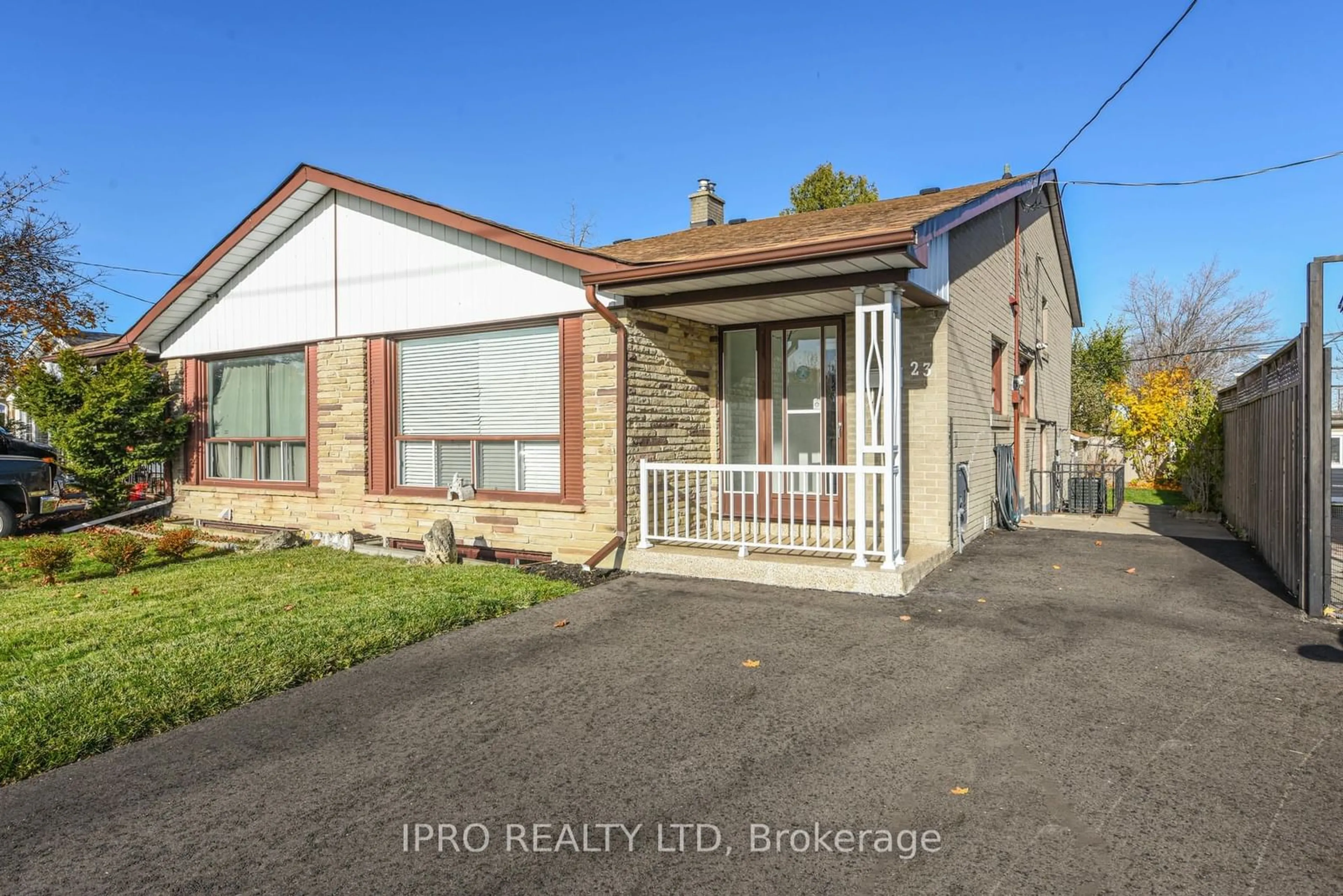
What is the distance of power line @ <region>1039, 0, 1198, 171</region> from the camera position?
783cm

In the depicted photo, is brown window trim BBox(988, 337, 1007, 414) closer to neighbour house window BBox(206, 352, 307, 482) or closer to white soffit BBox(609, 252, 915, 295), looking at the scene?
white soffit BBox(609, 252, 915, 295)

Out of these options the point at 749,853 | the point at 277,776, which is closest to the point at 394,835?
the point at 277,776

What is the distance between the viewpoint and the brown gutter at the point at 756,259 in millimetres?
6113

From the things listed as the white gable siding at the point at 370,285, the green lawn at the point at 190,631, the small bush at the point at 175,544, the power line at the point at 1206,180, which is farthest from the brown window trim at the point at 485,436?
the power line at the point at 1206,180

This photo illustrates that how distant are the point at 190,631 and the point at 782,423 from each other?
6163 millimetres

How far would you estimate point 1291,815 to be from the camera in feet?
9.49

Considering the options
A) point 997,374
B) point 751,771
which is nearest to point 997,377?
point 997,374

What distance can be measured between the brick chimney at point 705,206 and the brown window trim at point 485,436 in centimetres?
661

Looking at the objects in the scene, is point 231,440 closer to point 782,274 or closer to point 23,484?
point 23,484

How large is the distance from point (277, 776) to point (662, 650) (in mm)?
2454

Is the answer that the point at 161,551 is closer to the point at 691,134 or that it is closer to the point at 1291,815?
the point at 1291,815

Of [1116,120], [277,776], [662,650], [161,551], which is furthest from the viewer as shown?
[1116,120]

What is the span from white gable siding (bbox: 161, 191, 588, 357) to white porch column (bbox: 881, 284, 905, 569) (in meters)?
3.13

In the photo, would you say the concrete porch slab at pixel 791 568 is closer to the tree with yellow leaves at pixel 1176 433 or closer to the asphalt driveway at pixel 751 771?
the asphalt driveway at pixel 751 771
